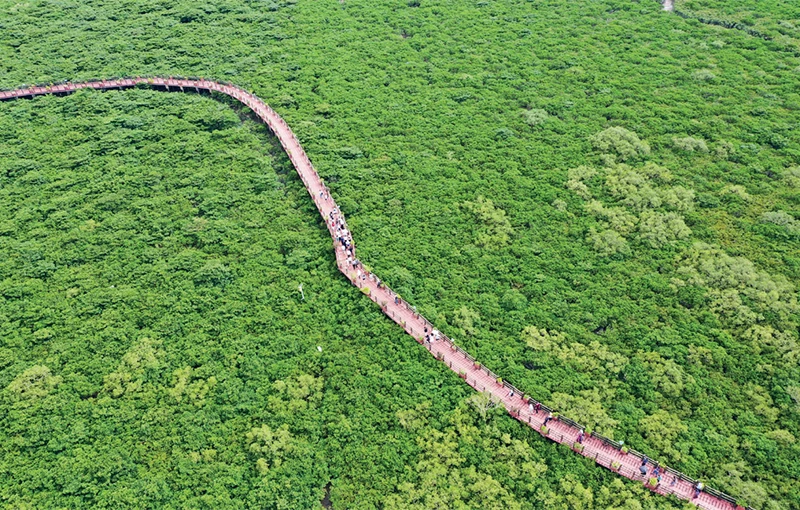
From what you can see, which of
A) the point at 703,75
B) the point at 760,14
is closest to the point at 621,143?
the point at 703,75

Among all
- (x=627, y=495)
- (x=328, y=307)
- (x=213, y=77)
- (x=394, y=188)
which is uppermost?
(x=213, y=77)

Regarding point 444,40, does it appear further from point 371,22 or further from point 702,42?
point 702,42

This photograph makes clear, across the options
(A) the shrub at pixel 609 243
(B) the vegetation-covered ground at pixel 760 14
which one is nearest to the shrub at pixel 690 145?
(A) the shrub at pixel 609 243

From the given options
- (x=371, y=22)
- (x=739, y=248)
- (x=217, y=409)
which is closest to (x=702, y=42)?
(x=739, y=248)

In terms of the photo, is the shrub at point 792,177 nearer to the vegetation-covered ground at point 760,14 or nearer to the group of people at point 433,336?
the vegetation-covered ground at point 760,14

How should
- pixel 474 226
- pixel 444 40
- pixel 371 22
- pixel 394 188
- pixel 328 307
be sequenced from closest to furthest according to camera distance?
pixel 328 307, pixel 474 226, pixel 394 188, pixel 444 40, pixel 371 22

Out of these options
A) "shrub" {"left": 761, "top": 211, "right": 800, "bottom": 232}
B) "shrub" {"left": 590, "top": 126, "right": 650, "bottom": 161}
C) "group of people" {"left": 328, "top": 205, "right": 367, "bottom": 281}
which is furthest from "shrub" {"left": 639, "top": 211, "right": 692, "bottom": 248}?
"group of people" {"left": 328, "top": 205, "right": 367, "bottom": 281}
